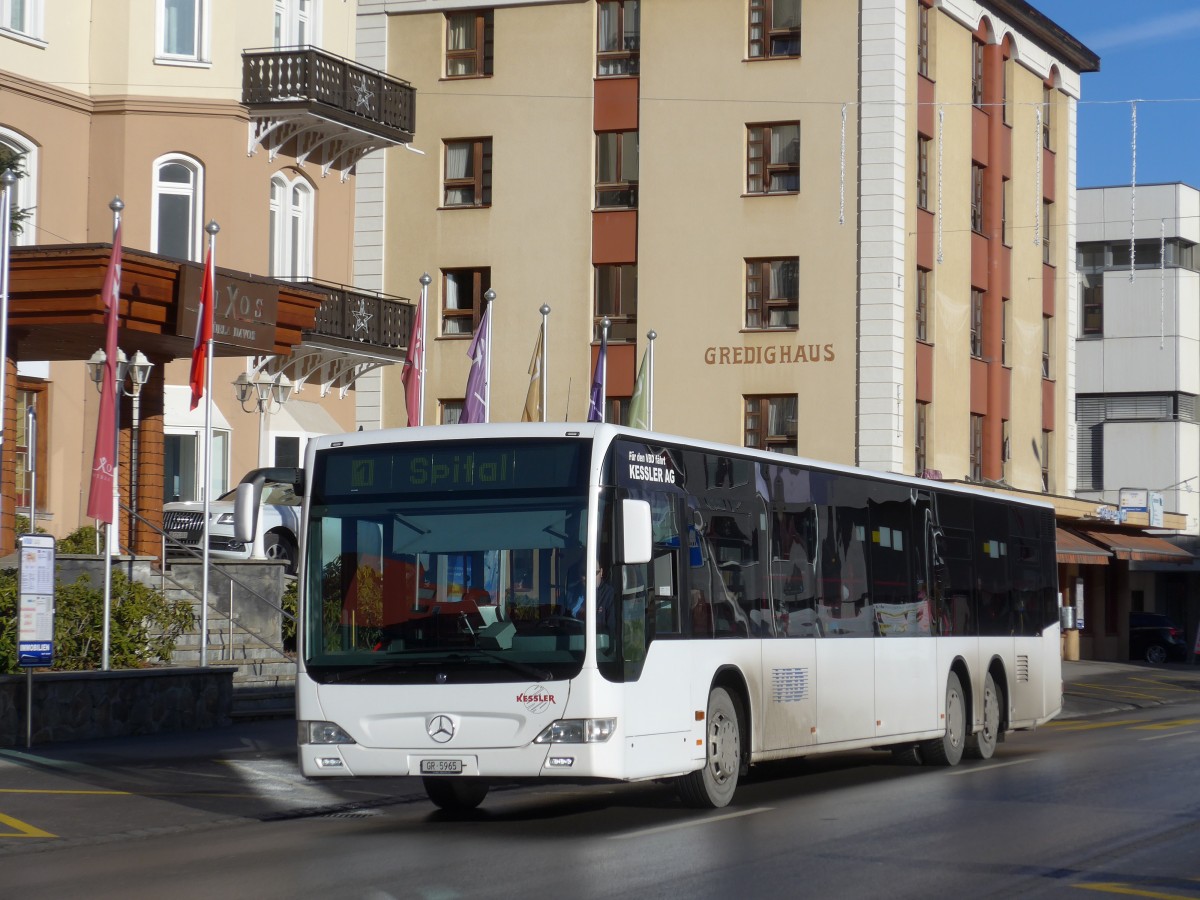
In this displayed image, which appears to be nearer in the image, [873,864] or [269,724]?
[873,864]

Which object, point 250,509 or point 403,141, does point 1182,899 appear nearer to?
point 250,509

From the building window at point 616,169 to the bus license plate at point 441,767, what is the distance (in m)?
32.6

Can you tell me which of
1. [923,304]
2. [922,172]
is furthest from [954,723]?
[922,172]

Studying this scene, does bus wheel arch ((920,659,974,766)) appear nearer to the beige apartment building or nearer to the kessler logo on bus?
the kessler logo on bus

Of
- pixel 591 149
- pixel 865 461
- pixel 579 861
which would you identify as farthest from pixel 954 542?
pixel 591 149

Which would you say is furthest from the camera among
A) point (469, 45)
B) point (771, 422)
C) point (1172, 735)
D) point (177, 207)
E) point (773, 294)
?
point (469, 45)

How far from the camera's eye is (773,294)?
44031 mm

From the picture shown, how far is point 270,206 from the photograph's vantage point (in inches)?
1411

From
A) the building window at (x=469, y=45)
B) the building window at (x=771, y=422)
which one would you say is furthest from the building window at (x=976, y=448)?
the building window at (x=469, y=45)

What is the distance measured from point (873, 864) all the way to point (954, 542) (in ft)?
31.3

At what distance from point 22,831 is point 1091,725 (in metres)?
19.0

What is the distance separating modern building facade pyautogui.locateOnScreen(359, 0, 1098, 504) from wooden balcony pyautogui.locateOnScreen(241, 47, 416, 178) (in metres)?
7.46

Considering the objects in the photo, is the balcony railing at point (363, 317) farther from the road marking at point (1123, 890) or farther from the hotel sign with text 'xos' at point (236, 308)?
the road marking at point (1123, 890)

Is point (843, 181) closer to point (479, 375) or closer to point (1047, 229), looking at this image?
point (1047, 229)
